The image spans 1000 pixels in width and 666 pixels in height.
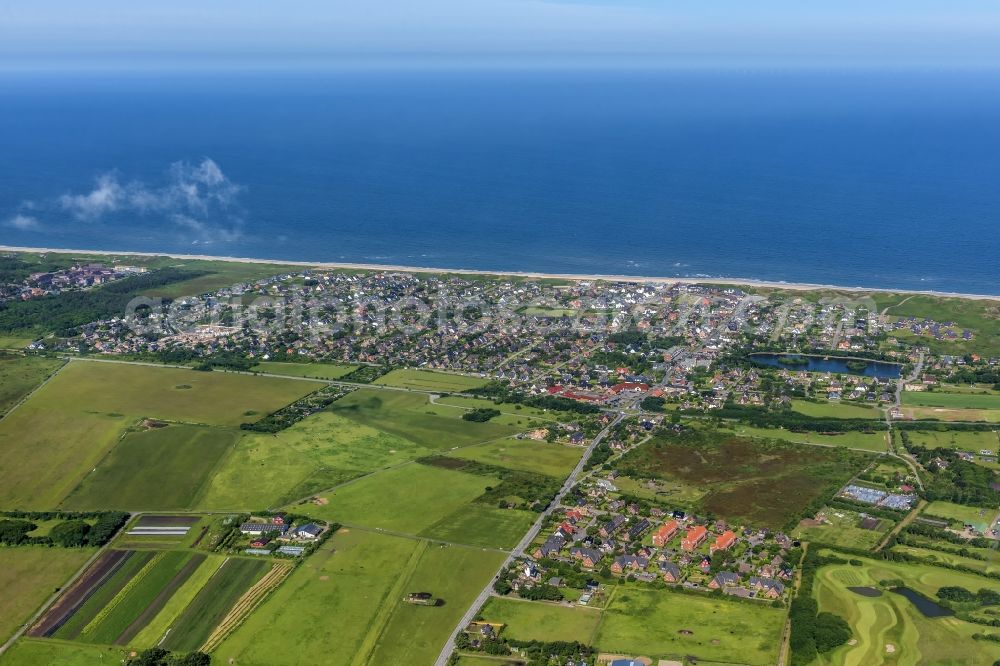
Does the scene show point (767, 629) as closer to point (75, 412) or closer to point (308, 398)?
point (308, 398)

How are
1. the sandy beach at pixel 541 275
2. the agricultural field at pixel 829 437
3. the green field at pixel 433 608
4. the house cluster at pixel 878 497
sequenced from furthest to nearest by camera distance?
the sandy beach at pixel 541 275 < the agricultural field at pixel 829 437 < the house cluster at pixel 878 497 < the green field at pixel 433 608

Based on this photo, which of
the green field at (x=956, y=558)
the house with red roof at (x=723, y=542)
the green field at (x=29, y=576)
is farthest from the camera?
the house with red roof at (x=723, y=542)

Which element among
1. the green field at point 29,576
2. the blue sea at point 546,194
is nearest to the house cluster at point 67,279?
the blue sea at point 546,194

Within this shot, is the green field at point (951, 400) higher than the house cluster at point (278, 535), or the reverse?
the green field at point (951, 400)

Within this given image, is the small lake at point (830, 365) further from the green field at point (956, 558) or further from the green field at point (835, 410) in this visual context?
the green field at point (956, 558)

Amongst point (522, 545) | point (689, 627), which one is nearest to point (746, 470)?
point (522, 545)

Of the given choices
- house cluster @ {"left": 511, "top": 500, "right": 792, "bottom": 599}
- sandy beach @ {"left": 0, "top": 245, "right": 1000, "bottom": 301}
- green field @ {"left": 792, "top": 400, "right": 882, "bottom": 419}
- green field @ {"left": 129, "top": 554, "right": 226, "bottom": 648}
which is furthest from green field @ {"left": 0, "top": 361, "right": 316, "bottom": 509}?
green field @ {"left": 792, "top": 400, "right": 882, "bottom": 419}
